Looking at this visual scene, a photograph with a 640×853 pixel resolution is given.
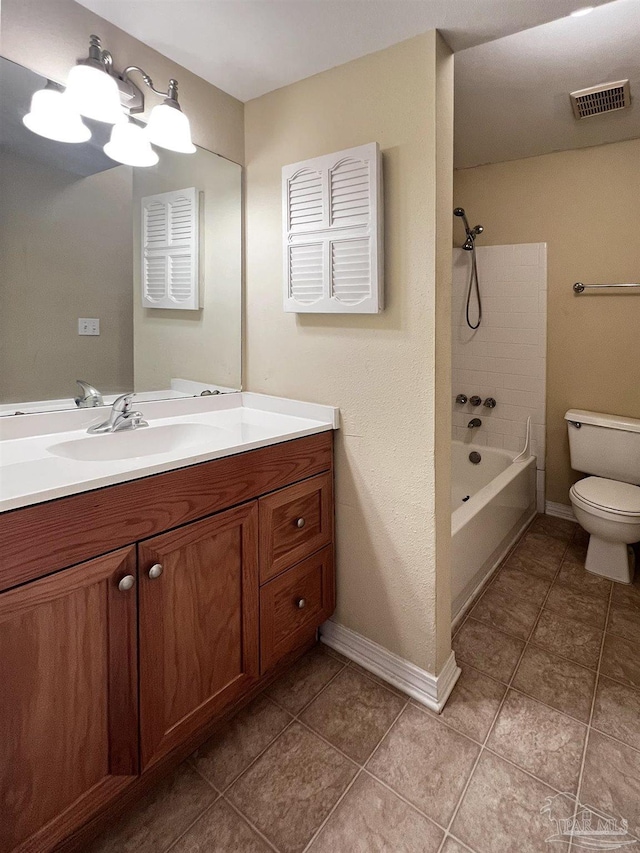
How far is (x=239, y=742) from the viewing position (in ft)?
4.66

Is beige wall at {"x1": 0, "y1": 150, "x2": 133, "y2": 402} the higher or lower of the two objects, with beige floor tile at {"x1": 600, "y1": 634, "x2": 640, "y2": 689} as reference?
higher

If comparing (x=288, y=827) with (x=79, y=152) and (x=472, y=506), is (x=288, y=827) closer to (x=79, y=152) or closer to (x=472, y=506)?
(x=472, y=506)

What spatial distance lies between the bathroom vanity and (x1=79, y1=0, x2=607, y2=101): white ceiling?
121 centimetres

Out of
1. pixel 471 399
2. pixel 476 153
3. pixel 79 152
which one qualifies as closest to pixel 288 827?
pixel 79 152

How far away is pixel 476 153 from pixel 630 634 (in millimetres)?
2644

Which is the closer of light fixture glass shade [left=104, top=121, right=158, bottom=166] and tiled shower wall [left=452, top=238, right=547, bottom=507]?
light fixture glass shade [left=104, top=121, right=158, bottom=166]

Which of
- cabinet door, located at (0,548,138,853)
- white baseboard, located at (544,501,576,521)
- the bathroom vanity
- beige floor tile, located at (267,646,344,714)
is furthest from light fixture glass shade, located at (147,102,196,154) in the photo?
white baseboard, located at (544,501,576,521)

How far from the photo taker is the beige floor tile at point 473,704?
1478 mm

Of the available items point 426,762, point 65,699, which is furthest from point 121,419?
point 426,762

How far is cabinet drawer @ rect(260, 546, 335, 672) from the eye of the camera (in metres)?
1.49

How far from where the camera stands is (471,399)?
126 inches

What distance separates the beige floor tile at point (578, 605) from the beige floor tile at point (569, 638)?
0.04m

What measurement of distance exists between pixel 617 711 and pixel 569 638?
38 cm

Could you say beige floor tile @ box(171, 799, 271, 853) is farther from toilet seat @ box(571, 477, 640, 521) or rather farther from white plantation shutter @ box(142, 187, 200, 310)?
toilet seat @ box(571, 477, 640, 521)
